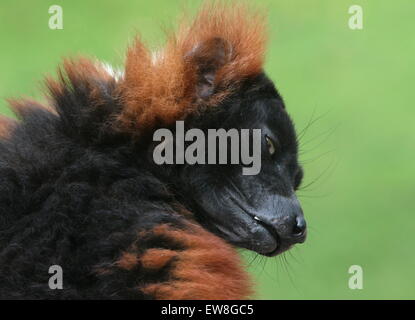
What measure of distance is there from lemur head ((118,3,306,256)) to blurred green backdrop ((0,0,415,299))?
346cm

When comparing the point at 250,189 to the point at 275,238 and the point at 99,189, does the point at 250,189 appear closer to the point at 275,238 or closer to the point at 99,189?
the point at 275,238

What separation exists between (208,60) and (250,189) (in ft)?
2.45

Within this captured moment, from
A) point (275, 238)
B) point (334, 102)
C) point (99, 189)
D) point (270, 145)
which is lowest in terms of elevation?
point (275, 238)

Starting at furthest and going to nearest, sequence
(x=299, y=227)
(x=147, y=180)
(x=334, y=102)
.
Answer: (x=334, y=102) → (x=299, y=227) → (x=147, y=180)

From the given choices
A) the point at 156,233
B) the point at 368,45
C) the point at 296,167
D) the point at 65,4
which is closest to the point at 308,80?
the point at 368,45

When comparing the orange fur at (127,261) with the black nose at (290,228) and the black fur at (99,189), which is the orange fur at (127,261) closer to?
the black fur at (99,189)

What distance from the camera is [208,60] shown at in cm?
552

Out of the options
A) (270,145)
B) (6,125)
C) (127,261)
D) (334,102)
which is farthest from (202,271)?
(334,102)

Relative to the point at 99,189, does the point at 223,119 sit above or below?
above

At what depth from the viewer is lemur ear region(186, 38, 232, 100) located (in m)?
5.46

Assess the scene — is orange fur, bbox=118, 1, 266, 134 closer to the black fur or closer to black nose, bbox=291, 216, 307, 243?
the black fur

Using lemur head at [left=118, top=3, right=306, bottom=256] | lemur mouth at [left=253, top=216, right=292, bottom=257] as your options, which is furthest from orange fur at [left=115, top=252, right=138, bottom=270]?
lemur mouth at [left=253, top=216, right=292, bottom=257]

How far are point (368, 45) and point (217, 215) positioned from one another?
876cm
